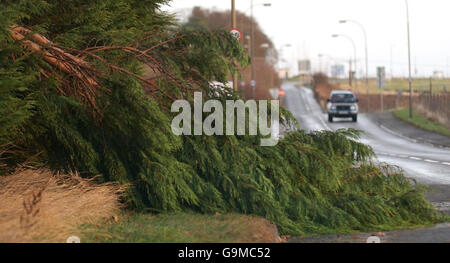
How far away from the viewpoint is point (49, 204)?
804cm

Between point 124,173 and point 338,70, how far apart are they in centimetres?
15017

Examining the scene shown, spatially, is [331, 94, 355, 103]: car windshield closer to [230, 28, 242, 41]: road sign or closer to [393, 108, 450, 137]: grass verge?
[393, 108, 450, 137]: grass verge

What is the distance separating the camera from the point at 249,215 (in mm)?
9883

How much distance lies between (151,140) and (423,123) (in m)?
36.0

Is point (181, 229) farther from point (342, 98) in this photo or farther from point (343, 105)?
point (342, 98)

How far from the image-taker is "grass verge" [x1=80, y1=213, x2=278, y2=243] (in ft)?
25.5

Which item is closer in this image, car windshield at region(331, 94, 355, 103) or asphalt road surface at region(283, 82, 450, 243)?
asphalt road surface at region(283, 82, 450, 243)

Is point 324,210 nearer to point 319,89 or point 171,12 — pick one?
point 171,12

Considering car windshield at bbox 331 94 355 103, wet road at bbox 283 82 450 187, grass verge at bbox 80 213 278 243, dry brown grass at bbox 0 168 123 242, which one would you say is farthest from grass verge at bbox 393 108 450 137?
dry brown grass at bbox 0 168 123 242

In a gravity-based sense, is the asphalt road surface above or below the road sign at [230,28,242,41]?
below

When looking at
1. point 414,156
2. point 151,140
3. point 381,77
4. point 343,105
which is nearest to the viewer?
point 151,140

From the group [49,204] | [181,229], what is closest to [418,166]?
[181,229]

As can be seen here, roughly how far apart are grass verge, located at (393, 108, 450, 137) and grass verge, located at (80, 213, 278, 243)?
28.4 m
